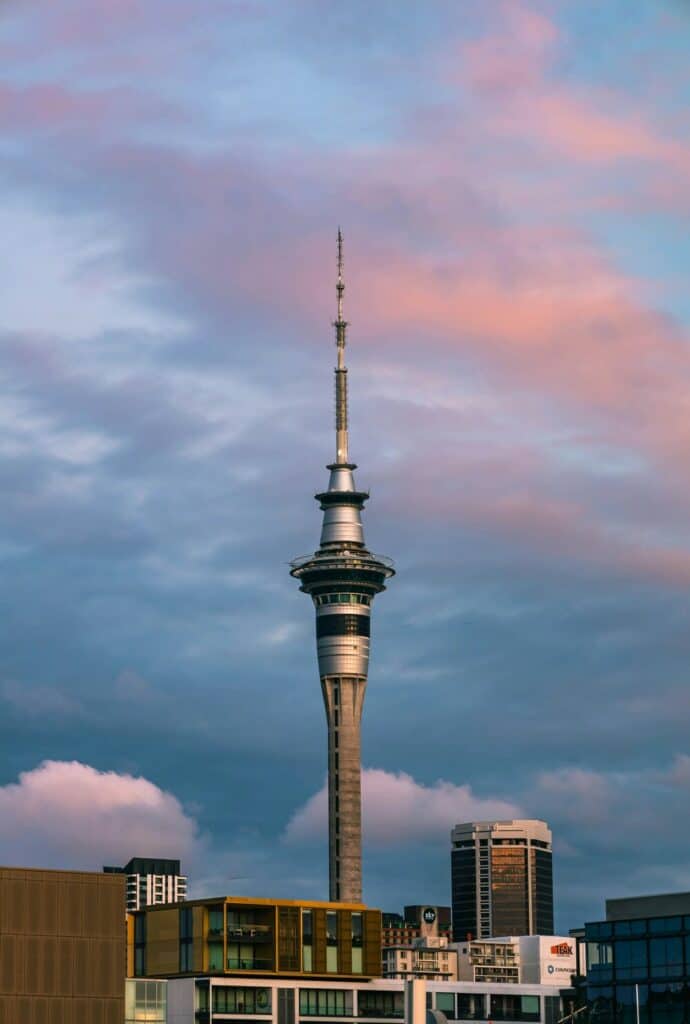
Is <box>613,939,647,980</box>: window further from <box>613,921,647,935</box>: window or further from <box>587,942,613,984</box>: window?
<box>587,942,613,984</box>: window

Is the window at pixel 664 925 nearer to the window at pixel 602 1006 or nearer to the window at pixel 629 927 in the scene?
the window at pixel 629 927

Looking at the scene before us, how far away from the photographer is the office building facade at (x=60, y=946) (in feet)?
504

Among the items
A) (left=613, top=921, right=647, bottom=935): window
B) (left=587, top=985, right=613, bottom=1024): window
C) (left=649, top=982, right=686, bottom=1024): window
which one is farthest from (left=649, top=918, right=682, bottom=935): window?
(left=587, top=985, right=613, bottom=1024): window

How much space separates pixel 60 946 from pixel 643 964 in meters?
47.9

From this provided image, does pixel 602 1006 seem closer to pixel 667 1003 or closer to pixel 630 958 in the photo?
pixel 630 958

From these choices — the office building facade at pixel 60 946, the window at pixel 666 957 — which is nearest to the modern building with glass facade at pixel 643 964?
the window at pixel 666 957

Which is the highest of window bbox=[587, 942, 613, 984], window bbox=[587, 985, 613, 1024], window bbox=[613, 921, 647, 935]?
window bbox=[613, 921, 647, 935]

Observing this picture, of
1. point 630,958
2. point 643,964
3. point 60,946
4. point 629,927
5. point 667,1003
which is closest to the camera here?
point 60,946

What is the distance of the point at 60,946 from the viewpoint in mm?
154375

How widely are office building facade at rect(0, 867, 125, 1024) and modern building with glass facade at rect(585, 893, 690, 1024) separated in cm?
4126

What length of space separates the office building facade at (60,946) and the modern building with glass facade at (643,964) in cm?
4126

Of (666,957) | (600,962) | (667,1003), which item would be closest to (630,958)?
(600,962)

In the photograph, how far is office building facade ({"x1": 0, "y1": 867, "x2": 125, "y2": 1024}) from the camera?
154 m

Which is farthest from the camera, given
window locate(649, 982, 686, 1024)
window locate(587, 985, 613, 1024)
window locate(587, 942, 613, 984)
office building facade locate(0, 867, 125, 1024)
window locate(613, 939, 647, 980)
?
window locate(587, 942, 613, 984)
